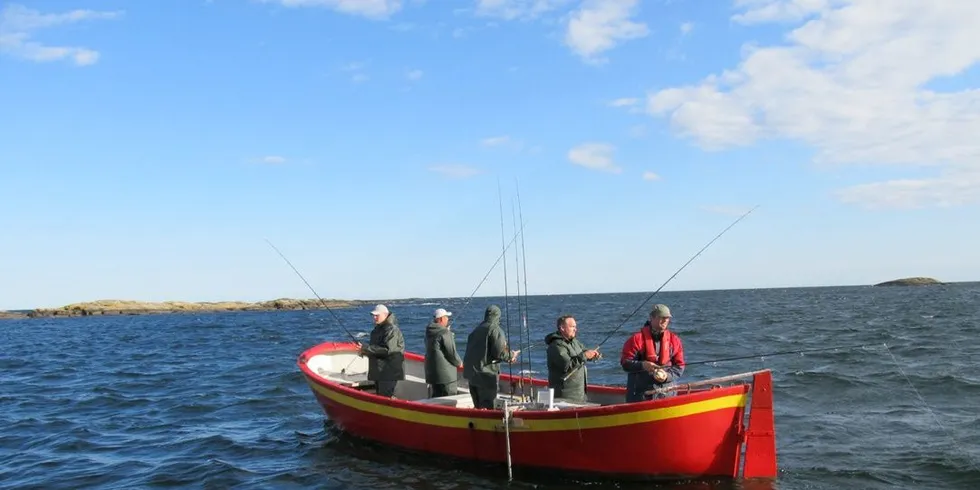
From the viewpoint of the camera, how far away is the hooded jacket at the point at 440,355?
11.8m

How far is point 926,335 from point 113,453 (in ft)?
95.2

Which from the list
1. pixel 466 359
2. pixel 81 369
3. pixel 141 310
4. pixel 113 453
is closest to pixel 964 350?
pixel 466 359

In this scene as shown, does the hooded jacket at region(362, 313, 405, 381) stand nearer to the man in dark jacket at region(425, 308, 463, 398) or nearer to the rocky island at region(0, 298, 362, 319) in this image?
the man in dark jacket at region(425, 308, 463, 398)

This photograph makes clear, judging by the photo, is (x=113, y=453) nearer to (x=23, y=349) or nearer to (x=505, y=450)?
(x=505, y=450)

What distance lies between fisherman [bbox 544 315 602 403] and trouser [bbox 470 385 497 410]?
3.05 ft

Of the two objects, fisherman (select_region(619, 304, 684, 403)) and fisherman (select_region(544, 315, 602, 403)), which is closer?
fisherman (select_region(619, 304, 684, 403))

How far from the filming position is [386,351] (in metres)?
12.3

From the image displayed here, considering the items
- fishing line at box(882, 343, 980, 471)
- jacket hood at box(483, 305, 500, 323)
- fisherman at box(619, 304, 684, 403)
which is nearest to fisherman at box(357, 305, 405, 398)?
jacket hood at box(483, 305, 500, 323)

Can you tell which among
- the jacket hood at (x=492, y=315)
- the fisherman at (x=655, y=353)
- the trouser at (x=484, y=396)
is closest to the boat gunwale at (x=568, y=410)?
the fisherman at (x=655, y=353)

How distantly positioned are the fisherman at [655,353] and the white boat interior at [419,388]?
846 millimetres

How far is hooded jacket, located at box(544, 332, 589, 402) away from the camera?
33.0ft

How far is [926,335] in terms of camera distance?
95.1 feet

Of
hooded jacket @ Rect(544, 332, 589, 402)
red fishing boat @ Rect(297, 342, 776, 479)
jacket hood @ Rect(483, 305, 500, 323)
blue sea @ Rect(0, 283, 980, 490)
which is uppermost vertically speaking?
jacket hood @ Rect(483, 305, 500, 323)

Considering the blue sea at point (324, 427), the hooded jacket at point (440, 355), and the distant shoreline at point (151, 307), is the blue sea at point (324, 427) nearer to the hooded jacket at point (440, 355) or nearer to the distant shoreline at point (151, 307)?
the hooded jacket at point (440, 355)
